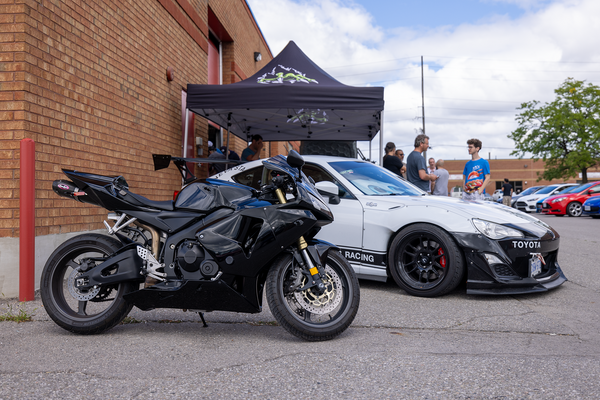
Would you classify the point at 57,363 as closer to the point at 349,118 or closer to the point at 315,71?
the point at 315,71

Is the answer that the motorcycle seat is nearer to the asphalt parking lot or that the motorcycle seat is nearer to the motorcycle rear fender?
the motorcycle rear fender

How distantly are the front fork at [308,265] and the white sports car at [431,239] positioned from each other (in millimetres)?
1037

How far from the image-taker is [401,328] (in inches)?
146

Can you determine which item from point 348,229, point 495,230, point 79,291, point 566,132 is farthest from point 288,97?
point 566,132

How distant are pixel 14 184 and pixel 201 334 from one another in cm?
252

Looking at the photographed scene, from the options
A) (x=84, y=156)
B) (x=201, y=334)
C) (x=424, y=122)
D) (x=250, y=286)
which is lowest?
(x=201, y=334)

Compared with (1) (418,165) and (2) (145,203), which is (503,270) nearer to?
(2) (145,203)

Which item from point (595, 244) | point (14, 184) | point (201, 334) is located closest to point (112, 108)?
point (14, 184)

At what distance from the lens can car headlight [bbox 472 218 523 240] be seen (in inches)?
180

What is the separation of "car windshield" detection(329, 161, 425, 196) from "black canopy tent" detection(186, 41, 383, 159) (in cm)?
245

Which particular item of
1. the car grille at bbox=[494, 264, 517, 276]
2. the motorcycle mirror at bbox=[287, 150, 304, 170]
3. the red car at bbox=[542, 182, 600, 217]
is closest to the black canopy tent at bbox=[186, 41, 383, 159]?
the car grille at bbox=[494, 264, 517, 276]

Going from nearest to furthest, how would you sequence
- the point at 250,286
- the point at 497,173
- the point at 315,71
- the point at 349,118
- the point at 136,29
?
the point at 250,286 → the point at 136,29 → the point at 315,71 → the point at 349,118 → the point at 497,173

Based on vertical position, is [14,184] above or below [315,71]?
below

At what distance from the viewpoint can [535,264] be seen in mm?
4660
